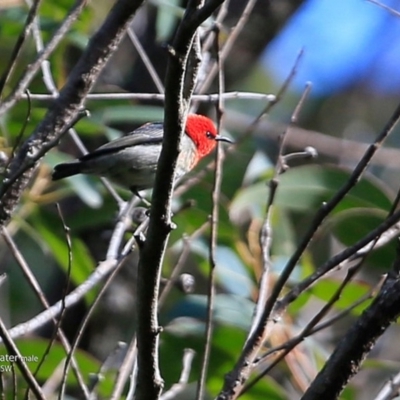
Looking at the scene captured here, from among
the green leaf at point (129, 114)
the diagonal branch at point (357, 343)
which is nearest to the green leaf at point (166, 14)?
the green leaf at point (129, 114)

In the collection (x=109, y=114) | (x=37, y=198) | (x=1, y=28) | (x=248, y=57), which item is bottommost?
(x=37, y=198)

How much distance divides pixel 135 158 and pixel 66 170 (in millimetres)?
442

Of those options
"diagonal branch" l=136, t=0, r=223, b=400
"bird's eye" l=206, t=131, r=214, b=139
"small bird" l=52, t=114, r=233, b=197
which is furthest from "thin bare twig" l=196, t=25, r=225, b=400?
"bird's eye" l=206, t=131, r=214, b=139

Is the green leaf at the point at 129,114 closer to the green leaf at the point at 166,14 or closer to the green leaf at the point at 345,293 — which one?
the green leaf at the point at 166,14

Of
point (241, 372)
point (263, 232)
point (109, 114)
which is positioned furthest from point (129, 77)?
point (241, 372)

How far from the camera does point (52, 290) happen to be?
18.3 ft

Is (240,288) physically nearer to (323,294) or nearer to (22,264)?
(323,294)

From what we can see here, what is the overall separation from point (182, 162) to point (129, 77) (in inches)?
69.6

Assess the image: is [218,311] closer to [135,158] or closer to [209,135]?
[135,158]

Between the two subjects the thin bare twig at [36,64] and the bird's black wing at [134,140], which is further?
the bird's black wing at [134,140]

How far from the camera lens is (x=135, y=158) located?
417cm

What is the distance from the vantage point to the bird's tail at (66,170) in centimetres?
380

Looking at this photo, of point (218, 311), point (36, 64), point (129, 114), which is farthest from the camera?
point (129, 114)

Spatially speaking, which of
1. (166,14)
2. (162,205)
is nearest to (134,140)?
(166,14)
